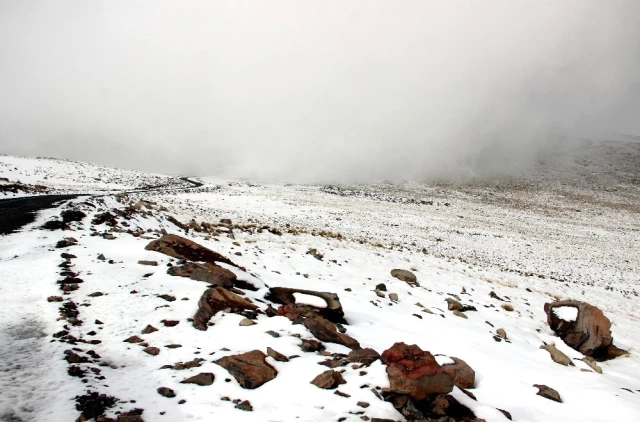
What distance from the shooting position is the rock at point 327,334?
722cm

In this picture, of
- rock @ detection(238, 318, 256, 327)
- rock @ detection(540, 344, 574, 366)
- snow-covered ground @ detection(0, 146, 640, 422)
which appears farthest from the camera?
rock @ detection(540, 344, 574, 366)

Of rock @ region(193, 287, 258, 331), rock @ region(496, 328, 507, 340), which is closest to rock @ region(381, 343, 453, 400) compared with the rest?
rock @ region(193, 287, 258, 331)

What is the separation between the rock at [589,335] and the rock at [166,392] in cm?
1158

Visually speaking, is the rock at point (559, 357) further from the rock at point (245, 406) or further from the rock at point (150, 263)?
the rock at point (150, 263)

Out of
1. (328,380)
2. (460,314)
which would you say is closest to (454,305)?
(460,314)

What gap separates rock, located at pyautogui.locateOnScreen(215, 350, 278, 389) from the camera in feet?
17.5

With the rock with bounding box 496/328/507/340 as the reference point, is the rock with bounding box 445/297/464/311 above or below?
above

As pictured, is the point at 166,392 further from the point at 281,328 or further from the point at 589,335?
the point at 589,335

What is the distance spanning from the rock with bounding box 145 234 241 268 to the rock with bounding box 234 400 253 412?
21.2ft

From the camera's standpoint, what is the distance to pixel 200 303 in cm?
768

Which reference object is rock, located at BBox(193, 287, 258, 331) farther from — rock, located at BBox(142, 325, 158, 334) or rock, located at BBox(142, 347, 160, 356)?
rock, located at BBox(142, 347, 160, 356)

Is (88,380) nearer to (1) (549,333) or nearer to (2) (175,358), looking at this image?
(2) (175,358)

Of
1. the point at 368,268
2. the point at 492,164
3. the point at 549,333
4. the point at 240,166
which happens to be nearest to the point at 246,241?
the point at 368,268

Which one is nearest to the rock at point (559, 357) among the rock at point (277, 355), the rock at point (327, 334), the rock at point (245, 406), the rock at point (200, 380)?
the rock at point (327, 334)
